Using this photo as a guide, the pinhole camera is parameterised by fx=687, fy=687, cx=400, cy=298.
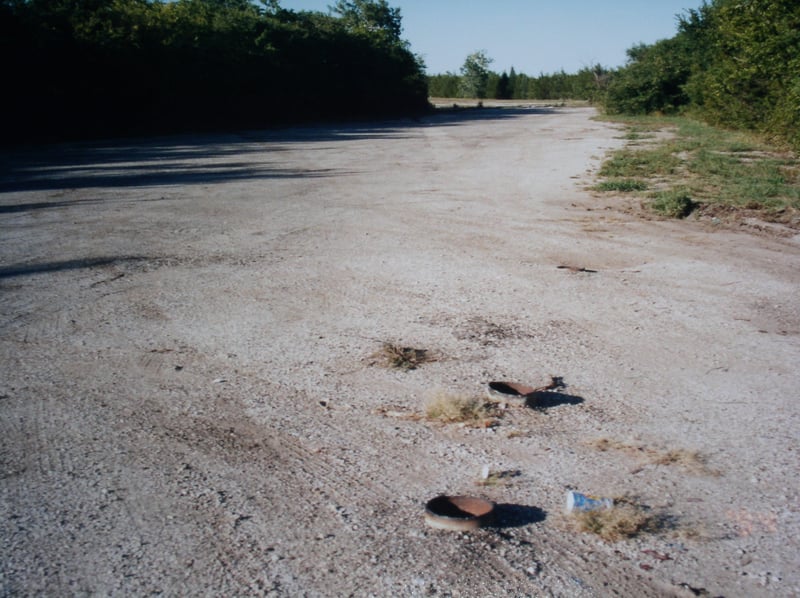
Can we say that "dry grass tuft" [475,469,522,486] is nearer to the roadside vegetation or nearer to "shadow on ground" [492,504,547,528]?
"shadow on ground" [492,504,547,528]

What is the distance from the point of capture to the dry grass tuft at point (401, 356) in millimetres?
4246

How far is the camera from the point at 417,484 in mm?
2988

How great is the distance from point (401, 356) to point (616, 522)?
196cm

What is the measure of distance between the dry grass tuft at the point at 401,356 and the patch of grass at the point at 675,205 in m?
5.89

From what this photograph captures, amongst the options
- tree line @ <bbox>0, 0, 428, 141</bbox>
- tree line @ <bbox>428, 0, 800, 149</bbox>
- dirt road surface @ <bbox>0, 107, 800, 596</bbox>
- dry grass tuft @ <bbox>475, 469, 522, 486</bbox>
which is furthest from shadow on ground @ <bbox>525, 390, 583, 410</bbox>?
tree line @ <bbox>0, 0, 428, 141</bbox>

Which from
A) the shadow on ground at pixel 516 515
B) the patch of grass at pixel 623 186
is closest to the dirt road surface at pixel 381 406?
the shadow on ground at pixel 516 515

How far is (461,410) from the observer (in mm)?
3613

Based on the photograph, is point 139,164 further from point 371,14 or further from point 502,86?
point 502,86

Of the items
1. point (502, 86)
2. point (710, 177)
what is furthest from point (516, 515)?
point (502, 86)

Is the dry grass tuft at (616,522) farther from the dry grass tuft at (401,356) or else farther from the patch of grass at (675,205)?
the patch of grass at (675,205)

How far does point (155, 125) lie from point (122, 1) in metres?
4.85

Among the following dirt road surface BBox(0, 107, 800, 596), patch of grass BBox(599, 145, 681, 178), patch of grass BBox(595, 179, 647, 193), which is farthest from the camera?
patch of grass BBox(599, 145, 681, 178)

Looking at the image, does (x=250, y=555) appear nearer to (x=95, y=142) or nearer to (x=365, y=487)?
(x=365, y=487)

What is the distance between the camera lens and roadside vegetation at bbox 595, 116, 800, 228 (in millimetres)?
9156
